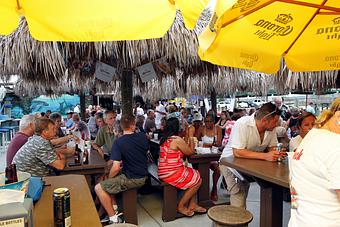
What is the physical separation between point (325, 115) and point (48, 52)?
3950 mm

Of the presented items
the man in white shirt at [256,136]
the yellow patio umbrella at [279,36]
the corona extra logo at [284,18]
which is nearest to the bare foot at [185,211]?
the man in white shirt at [256,136]

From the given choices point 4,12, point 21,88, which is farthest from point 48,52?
point 21,88

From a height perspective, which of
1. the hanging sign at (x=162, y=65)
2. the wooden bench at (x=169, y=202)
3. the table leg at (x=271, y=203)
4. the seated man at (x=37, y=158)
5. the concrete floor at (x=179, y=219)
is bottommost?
the concrete floor at (x=179, y=219)

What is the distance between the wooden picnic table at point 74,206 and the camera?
1826 millimetres

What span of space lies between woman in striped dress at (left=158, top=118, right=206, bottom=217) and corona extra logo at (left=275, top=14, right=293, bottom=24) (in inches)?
76.1

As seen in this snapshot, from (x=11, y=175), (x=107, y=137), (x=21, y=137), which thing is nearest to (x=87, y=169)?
(x=21, y=137)

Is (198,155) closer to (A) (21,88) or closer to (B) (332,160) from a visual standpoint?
(B) (332,160)

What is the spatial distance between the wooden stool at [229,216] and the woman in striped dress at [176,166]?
1.42 meters

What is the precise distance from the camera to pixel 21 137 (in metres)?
4.30

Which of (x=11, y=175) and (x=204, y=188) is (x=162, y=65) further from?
(x=11, y=175)

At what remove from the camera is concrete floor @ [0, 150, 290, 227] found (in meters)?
4.26

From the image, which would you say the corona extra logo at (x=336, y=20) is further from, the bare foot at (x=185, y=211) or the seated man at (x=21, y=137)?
the seated man at (x=21, y=137)

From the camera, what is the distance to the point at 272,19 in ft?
10.4

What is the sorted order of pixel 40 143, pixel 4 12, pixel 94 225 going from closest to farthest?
pixel 94 225 < pixel 4 12 < pixel 40 143
